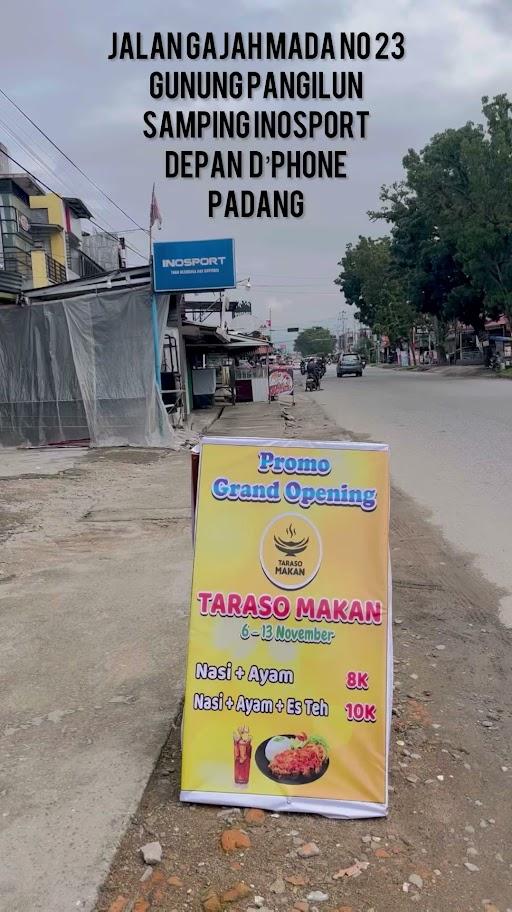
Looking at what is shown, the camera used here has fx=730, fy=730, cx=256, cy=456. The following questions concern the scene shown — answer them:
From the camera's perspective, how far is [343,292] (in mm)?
72750

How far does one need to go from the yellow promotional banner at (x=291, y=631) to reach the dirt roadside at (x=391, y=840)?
15 centimetres

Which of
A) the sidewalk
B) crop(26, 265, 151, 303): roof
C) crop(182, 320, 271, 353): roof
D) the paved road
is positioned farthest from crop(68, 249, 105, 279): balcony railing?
the sidewalk

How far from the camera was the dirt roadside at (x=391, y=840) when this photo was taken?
2.28 metres

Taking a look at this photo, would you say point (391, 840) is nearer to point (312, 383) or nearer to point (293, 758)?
point (293, 758)

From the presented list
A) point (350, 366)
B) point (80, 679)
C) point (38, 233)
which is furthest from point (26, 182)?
point (80, 679)

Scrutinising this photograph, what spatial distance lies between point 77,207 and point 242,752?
3684 cm

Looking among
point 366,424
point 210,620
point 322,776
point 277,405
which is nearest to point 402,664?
point 322,776

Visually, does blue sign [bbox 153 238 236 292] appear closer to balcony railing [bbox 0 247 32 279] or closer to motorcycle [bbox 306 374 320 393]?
balcony railing [bbox 0 247 32 279]

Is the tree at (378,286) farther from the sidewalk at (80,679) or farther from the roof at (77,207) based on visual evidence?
the sidewalk at (80,679)

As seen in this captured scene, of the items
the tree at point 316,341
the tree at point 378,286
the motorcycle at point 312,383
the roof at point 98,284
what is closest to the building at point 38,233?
the motorcycle at point 312,383

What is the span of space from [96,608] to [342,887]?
2895 millimetres

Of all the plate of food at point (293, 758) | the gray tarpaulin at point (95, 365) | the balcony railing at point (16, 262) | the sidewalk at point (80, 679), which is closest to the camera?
the sidewalk at point (80, 679)

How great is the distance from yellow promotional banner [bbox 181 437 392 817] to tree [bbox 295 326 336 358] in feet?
557

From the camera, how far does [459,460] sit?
1071 cm
